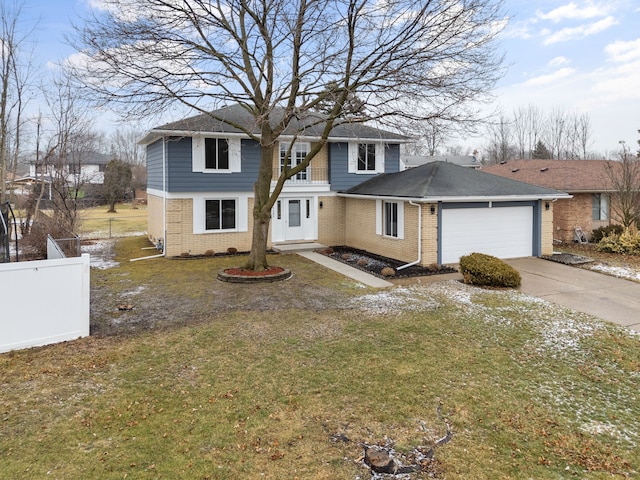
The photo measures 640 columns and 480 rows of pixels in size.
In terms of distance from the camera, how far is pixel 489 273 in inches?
457

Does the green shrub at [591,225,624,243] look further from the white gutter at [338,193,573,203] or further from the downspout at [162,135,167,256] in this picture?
the downspout at [162,135,167,256]

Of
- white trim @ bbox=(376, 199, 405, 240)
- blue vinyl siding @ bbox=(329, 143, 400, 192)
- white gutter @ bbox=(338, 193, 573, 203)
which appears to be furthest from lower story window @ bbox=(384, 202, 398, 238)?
blue vinyl siding @ bbox=(329, 143, 400, 192)

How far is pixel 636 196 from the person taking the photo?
18203 millimetres

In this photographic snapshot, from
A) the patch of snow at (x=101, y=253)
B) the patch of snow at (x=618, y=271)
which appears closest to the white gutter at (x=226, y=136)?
the patch of snow at (x=101, y=253)

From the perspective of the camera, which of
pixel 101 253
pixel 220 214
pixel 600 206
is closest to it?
pixel 220 214

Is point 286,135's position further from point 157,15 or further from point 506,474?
point 506,474

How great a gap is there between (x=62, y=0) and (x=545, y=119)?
5051cm

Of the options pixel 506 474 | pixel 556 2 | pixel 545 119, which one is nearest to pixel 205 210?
pixel 556 2

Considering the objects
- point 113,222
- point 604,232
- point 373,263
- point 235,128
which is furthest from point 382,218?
point 113,222

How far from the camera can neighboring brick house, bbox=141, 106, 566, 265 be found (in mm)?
14648

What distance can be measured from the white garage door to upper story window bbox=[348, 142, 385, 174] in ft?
20.1

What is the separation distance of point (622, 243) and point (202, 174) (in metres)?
16.4

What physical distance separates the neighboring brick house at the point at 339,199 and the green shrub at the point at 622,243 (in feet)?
10.4

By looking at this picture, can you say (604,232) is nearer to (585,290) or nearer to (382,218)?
(585,290)
